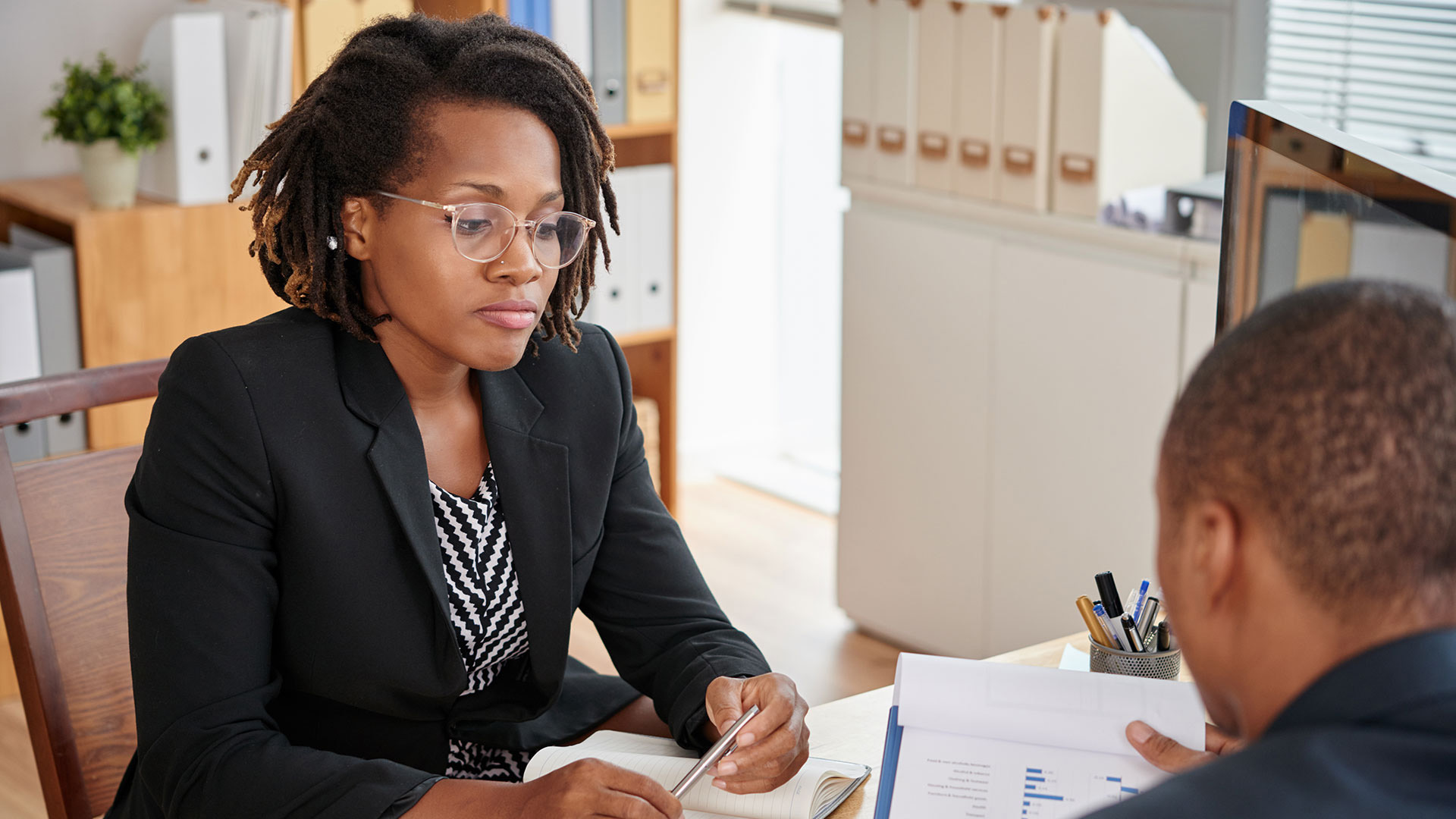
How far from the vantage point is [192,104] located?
9.01ft

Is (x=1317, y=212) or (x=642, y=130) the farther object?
(x=642, y=130)

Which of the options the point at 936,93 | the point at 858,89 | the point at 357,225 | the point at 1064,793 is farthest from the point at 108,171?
the point at 1064,793

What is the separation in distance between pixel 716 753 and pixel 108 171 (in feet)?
6.88

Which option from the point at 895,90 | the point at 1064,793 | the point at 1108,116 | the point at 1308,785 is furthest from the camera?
the point at 895,90

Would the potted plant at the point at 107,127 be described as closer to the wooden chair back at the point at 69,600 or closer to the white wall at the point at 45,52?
the white wall at the point at 45,52

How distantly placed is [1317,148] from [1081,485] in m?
1.59

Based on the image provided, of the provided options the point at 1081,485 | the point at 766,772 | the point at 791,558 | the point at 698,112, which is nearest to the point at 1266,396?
the point at 766,772

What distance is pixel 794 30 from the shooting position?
3908 mm

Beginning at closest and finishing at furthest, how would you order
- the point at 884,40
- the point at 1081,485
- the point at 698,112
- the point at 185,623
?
1. the point at 185,623
2. the point at 1081,485
3. the point at 884,40
4. the point at 698,112

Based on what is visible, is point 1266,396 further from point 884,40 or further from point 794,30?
point 794,30

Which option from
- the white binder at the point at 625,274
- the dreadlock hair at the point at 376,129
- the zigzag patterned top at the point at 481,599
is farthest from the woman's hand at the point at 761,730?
the white binder at the point at 625,274

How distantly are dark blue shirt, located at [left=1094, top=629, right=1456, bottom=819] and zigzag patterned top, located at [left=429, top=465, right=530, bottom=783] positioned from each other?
790 millimetres

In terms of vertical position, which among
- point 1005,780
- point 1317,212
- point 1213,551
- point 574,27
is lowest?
point 1005,780

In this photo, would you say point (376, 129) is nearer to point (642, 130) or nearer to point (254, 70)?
point (254, 70)
